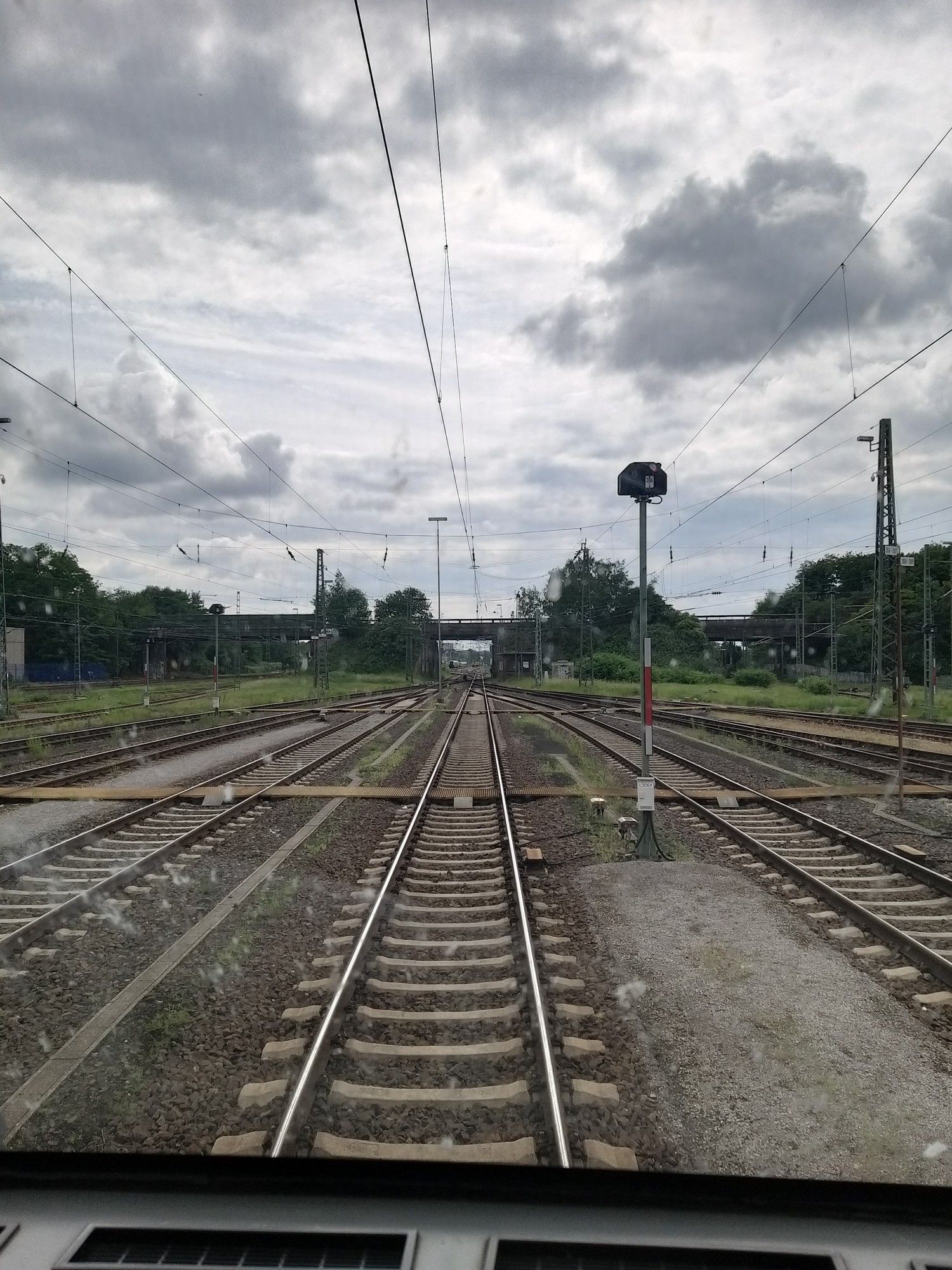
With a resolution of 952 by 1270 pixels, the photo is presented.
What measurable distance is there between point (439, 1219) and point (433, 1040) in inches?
97.6

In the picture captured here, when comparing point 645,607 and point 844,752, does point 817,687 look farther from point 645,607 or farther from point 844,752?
point 645,607

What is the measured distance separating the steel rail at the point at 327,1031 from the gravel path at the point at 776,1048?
1635 millimetres

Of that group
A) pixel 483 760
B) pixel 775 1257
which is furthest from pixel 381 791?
pixel 775 1257

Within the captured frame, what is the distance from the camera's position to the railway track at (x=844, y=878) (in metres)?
6.29

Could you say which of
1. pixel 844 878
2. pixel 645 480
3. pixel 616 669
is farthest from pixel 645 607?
pixel 616 669

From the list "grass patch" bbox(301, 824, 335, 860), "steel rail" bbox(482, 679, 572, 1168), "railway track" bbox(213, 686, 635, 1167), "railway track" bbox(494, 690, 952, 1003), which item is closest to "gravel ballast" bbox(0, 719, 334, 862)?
"grass patch" bbox(301, 824, 335, 860)

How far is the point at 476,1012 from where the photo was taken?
5.05 metres

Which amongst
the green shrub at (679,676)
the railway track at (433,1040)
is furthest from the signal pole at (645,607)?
the green shrub at (679,676)

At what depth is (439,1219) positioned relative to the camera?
2344 mm

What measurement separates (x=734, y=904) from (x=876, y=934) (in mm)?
1170

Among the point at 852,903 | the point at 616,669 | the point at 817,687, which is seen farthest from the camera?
the point at 616,669

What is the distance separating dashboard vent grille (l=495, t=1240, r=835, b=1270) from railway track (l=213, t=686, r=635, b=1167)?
3.90 feet

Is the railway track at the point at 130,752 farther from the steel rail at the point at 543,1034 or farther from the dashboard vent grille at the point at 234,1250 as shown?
the dashboard vent grille at the point at 234,1250

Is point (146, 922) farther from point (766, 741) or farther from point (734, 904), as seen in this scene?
point (766, 741)
